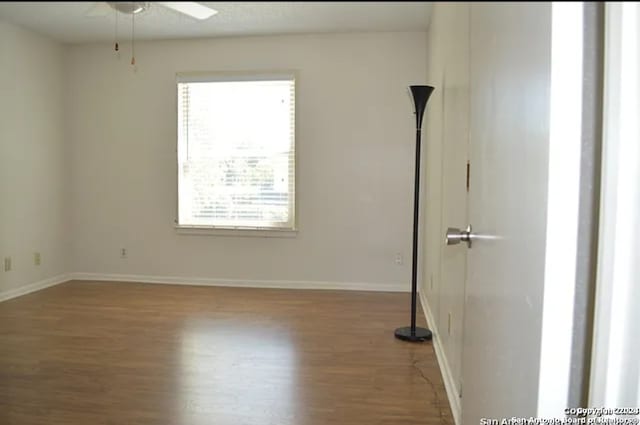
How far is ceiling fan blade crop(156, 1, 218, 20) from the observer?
62 centimetres

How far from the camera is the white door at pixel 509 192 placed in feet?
2.56

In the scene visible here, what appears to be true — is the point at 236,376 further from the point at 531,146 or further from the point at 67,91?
the point at 531,146

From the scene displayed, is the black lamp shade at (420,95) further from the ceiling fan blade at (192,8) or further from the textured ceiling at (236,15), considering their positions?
the ceiling fan blade at (192,8)

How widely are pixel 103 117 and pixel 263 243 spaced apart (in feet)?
7.13

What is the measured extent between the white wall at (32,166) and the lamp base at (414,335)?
88.3 inches

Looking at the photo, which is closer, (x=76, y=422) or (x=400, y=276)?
(x=76, y=422)

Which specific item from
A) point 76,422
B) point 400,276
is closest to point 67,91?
point 76,422

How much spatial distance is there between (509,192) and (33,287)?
170 inches

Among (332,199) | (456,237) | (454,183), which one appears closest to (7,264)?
(332,199)

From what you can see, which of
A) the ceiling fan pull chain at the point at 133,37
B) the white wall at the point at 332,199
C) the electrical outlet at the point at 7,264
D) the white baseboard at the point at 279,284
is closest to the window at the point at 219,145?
the white wall at the point at 332,199

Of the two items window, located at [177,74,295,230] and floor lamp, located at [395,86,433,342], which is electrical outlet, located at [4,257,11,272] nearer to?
window, located at [177,74,295,230]

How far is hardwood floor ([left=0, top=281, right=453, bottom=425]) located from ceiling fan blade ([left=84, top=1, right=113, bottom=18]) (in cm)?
186

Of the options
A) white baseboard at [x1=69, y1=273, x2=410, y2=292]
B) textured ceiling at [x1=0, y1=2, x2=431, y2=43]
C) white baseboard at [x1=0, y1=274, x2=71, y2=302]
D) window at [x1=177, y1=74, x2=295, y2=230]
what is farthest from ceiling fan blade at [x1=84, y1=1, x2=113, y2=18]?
white baseboard at [x1=0, y1=274, x2=71, y2=302]

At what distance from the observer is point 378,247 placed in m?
4.53
